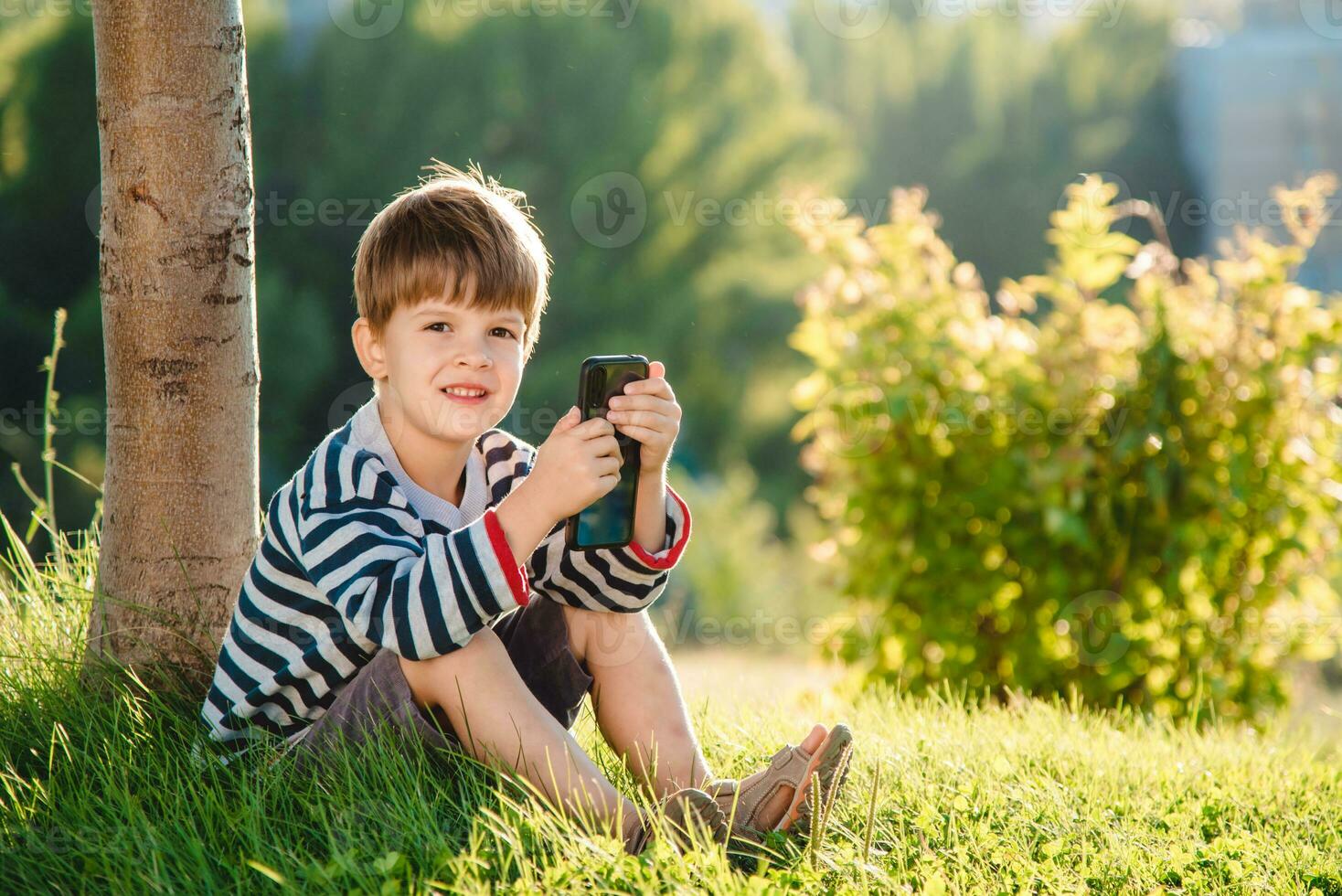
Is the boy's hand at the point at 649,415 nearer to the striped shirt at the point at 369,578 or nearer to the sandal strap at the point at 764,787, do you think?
the striped shirt at the point at 369,578

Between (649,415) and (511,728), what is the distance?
60 centimetres

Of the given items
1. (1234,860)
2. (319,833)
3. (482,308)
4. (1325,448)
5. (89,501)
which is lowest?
Result: (89,501)

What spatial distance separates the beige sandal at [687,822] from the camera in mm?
1943

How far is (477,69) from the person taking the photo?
14812mm

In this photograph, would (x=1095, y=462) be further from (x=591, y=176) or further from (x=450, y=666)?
(x=591, y=176)

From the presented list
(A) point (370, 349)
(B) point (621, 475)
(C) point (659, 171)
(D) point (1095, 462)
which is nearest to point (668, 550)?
(B) point (621, 475)

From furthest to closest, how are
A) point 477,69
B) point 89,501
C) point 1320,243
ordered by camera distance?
point 1320,243 → point 477,69 → point 89,501

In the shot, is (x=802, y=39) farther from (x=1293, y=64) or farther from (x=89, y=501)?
(x=89, y=501)

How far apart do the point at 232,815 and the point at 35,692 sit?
0.80 metres

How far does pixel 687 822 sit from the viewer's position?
1911 mm

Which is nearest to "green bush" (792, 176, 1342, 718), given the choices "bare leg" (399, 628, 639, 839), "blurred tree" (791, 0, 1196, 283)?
"bare leg" (399, 628, 639, 839)

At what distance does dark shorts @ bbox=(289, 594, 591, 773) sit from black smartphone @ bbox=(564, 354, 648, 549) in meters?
0.20

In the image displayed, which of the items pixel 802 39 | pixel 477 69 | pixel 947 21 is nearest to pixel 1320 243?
pixel 947 21

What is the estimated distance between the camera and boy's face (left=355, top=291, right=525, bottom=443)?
2.19 m
